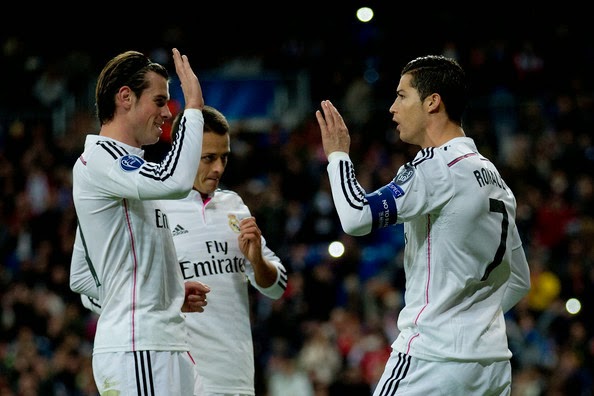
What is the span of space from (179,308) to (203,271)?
100 cm

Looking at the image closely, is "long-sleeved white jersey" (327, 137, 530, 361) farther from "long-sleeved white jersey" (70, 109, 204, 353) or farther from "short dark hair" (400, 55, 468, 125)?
"long-sleeved white jersey" (70, 109, 204, 353)

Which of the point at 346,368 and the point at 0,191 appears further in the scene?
the point at 0,191

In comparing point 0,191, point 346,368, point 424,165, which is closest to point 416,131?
point 424,165

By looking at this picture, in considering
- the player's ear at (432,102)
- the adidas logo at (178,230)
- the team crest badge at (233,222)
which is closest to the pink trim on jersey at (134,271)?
the adidas logo at (178,230)

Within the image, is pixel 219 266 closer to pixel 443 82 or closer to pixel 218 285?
pixel 218 285

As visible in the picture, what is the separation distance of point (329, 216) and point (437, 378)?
345 inches

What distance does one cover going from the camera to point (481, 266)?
16.0 feet

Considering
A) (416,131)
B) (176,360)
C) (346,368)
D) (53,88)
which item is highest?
(53,88)

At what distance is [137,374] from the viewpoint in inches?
182

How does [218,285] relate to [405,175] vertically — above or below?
below

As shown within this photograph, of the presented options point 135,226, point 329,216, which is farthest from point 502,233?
point 329,216

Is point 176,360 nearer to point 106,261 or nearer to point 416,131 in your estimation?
point 106,261

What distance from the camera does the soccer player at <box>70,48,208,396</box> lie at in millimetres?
4641

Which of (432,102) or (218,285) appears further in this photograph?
(218,285)
